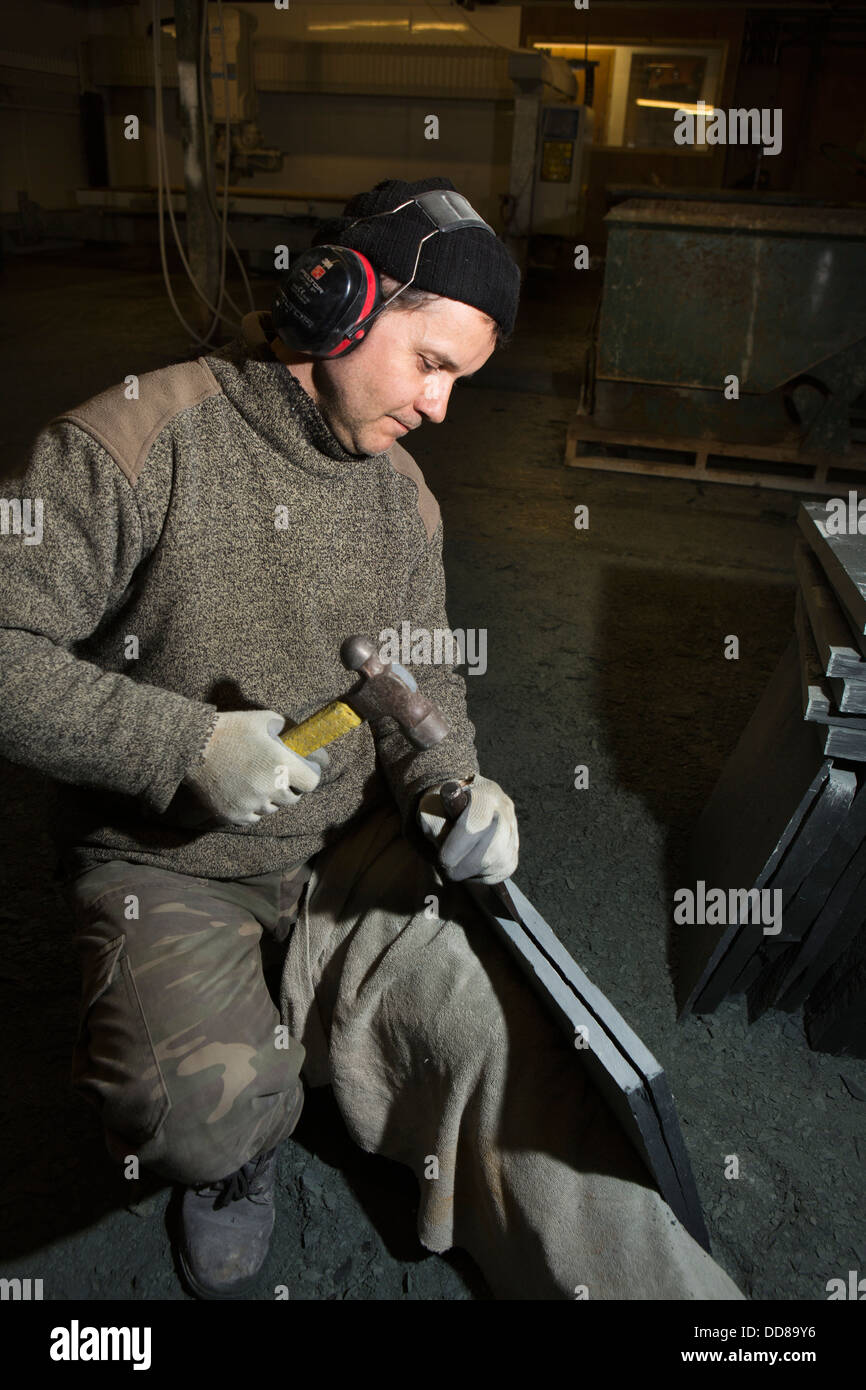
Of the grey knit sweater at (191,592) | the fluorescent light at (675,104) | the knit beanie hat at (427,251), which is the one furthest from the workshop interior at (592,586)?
the fluorescent light at (675,104)

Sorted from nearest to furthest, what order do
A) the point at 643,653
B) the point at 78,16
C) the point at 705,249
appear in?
the point at 643,653 < the point at 705,249 < the point at 78,16

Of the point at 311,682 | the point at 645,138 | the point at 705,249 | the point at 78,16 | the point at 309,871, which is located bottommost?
the point at 309,871

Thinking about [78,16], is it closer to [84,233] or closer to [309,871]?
[84,233]

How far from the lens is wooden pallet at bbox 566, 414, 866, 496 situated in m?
5.07

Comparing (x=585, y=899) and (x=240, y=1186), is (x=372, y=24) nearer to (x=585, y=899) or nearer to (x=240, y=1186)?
(x=585, y=899)

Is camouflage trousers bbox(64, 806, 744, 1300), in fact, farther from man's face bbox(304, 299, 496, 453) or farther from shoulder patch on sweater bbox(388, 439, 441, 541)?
man's face bbox(304, 299, 496, 453)

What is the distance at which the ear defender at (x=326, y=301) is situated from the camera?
1.22 metres

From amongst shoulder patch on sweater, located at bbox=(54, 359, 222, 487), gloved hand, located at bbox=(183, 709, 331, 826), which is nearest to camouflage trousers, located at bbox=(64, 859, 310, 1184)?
gloved hand, located at bbox=(183, 709, 331, 826)

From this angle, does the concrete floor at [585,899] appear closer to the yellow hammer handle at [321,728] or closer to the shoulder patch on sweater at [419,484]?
the yellow hammer handle at [321,728]

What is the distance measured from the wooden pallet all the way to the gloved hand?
447 cm

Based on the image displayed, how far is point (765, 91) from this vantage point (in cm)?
1323

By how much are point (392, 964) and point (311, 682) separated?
0.50 metres

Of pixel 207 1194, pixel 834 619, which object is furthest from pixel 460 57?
pixel 207 1194

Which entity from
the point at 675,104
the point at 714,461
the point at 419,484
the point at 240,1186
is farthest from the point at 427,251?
the point at 675,104
